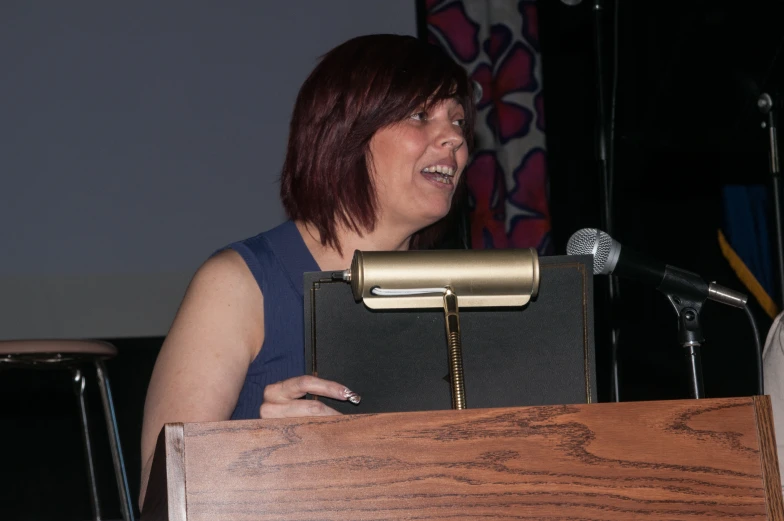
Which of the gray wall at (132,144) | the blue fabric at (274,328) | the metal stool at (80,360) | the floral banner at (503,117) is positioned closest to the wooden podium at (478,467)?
the blue fabric at (274,328)

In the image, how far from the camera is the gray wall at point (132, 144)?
2809 millimetres

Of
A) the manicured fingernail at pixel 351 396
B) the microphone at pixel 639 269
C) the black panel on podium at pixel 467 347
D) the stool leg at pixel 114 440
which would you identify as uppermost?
the microphone at pixel 639 269

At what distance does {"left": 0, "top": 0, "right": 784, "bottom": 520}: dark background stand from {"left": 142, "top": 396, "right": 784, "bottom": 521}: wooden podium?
51.7 inches

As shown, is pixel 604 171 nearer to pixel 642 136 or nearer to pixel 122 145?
pixel 642 136

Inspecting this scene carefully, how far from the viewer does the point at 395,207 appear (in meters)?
1.60

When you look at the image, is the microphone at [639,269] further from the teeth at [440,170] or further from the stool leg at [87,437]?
the stool leg at [87,437]

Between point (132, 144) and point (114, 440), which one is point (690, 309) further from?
point (132, 144)

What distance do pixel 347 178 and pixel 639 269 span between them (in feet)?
1.84

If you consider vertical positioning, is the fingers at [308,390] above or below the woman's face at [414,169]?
below

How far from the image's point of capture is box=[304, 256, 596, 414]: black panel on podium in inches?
44.5

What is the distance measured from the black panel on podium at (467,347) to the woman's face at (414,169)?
46 centimetres

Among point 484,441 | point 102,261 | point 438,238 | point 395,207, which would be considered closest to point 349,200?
point 395,207

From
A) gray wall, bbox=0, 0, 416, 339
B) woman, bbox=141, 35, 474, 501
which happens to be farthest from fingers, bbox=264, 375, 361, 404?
gray wall, bbox=0, 0, 416, 339

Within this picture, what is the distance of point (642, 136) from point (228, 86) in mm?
1334
